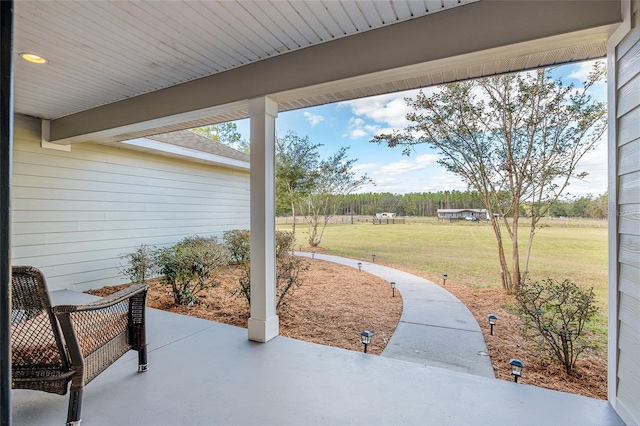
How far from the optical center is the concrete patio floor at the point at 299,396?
1908mm

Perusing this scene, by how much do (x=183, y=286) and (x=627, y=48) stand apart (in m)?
5.35

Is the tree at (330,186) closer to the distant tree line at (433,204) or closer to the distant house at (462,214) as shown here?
the distant tree line at (433,204)

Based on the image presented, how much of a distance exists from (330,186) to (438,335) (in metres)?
4.77

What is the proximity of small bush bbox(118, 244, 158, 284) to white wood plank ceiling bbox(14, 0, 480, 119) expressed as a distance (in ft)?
9.84

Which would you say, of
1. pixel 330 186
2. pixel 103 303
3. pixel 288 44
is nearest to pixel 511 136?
pixel 288 44

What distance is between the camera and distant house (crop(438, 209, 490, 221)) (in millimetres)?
4832

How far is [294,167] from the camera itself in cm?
715

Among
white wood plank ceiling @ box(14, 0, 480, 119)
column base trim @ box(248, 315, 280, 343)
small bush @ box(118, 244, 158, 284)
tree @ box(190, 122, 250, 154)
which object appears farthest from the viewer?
tree @ box(190, 122, 250, 154)

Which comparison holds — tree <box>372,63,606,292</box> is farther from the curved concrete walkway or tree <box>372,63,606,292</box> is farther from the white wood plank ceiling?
the white wood plank ceiling

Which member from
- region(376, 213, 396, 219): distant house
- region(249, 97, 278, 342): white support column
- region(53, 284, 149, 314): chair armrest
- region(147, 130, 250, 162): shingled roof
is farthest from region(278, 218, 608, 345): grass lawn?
region(53, 284, 149, 314): chair armrest

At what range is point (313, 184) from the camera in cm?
737

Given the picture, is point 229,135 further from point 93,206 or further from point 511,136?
point 511,136

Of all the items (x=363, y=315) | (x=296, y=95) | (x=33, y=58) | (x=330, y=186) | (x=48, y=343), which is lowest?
(x=363, y=315)

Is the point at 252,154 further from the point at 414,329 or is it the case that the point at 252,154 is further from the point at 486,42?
the point at 414,329
